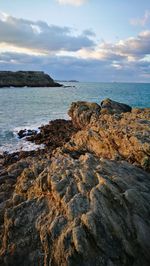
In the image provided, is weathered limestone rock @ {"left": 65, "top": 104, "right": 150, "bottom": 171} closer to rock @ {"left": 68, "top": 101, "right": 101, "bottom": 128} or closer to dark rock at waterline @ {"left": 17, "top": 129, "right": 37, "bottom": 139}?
dark rock at waterline @ {"left": 17, "top": 129, "right": 37, "bottom": 139}

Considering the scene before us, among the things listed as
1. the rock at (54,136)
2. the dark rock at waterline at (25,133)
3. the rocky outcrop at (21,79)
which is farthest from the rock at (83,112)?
the rocky outcrop at (21,79)

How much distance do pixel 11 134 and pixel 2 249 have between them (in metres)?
26.5

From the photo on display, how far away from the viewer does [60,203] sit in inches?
439

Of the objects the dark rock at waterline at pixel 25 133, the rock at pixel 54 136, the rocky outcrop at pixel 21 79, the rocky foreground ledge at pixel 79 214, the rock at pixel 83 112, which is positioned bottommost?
the rocky outcrop at pixel 21 79

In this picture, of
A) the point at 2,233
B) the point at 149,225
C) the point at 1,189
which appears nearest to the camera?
the point at 149,225

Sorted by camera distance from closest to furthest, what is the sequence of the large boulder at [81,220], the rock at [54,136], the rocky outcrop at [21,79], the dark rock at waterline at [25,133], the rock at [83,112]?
the large boulder at [81,220], the rock at [54,136], the dark rock at waterline at [25,133], the rock at [83,112], the rocky outcrop at [21,79]

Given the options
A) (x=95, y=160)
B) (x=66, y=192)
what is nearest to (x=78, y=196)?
(x=66, y=192)

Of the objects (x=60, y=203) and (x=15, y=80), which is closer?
(x=60, y=203)

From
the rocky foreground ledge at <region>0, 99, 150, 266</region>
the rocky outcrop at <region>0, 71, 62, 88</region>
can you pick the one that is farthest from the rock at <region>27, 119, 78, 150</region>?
the rocky outcrop at <region>0, 71, 62, 88</region>

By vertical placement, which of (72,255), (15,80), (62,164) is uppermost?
(62,164)

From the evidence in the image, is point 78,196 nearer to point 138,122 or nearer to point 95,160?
point 95,160

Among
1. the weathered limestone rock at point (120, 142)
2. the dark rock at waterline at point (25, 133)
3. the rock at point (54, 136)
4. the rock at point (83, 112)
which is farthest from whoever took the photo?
the rock at point (83, 112)

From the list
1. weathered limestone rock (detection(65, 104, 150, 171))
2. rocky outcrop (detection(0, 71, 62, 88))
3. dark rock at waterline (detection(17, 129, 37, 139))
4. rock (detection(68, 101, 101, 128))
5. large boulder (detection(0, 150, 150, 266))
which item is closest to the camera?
large boulder (detection(0, 150, 150, 266))

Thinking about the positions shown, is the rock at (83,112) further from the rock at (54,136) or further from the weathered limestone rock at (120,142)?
the weathered limestone rock at (120,142)
